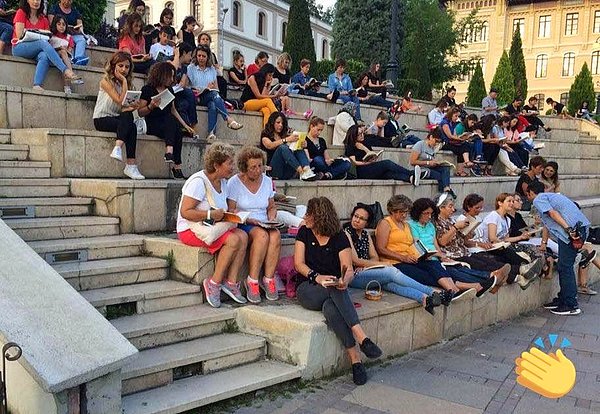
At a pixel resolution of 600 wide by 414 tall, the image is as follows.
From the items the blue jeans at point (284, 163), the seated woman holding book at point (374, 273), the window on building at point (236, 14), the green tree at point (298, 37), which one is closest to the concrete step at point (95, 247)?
the seated woman holding book at point (374, 273)

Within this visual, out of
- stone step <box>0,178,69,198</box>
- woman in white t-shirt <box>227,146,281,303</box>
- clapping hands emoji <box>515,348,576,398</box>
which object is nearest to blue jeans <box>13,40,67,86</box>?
stone step <box>0,178,69,198</box>

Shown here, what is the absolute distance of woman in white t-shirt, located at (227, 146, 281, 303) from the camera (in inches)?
201

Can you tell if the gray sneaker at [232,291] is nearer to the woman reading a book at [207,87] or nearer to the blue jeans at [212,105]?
the woman reading a book at [207,87]

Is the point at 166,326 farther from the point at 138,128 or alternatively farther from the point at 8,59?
the point at 8,59

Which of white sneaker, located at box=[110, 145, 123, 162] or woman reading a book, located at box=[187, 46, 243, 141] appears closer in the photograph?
white sneaker, located at box=[110, 145, 123, 162]

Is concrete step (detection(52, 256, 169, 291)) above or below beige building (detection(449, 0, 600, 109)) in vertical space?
below

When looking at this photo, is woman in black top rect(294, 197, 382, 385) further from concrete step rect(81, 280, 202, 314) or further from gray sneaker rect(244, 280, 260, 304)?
concrete step rect(81, 280, 202, 314)

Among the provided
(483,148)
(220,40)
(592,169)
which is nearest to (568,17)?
(220,40)

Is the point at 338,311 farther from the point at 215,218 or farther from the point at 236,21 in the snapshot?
the point at 236,21

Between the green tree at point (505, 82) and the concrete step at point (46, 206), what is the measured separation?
2632cm

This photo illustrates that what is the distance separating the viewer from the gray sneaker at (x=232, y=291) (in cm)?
504

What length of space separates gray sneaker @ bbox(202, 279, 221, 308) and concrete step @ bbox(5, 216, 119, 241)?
138 cm

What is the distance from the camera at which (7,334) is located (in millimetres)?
3148

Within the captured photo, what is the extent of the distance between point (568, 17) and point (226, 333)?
57.0m
